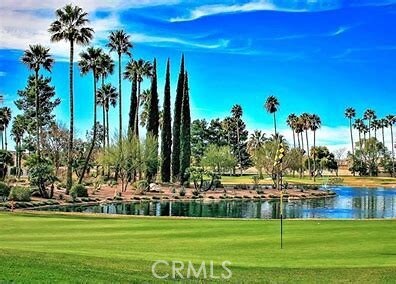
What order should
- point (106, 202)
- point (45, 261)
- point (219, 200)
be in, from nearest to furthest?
point (45, 261)
point (106, 202)
point (219, 200)

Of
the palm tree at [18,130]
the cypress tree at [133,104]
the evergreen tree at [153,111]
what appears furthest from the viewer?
the palm tree at [18,130]

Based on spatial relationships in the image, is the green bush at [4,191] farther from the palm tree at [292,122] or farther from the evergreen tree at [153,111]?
the palm tree at [292,122]

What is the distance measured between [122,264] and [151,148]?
6286cm

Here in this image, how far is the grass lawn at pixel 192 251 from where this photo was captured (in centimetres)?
1342

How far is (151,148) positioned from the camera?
77250 millimetres

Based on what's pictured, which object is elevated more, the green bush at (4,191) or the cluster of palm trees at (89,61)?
the cluster of palm trees at (89,61)

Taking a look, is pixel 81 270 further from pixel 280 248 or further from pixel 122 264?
pixel 280 248

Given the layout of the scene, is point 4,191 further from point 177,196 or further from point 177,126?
point 177,126

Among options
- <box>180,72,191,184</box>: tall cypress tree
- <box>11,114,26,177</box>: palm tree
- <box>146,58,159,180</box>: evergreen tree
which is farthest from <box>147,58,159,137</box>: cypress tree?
<box>11,114,26,177</box>: palm tree

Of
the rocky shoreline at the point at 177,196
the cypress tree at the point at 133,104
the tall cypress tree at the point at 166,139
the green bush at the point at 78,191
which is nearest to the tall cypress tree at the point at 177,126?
the tall cypress tree at the point at 166,139

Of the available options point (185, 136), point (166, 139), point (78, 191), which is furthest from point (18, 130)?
point (78, 191)

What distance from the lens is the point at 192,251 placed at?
18750mm

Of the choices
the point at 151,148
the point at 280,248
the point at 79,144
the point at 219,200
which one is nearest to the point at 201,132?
the point at 79,144

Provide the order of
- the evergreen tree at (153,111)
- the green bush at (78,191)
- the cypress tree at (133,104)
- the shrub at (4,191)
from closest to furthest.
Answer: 1. the shrub at (4,191)
2. the green bush at (78,191)
3. the evergreen tree at (153,111)
4. the cypress tree at (133,104)
